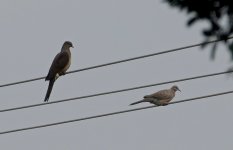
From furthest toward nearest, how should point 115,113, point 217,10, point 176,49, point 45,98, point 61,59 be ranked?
1. point 61,59
2. point 45,98
3. point 115,113
4. point 176,49
5. point 217,10

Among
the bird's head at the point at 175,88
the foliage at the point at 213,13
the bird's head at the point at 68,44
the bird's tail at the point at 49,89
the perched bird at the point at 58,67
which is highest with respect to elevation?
the bird's head at the point at 175,88

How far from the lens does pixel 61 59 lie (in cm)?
1384

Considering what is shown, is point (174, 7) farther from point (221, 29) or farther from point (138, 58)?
point (138, 58)

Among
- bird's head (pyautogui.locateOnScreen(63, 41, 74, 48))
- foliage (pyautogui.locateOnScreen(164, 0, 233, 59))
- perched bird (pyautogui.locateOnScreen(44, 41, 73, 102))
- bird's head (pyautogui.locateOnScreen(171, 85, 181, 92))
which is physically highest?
bird's head (pyautogui.locateOnScreen(171, 85, 181, 92))

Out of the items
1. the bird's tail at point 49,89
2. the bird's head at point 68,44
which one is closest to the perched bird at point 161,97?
the bird's head at point 68,44

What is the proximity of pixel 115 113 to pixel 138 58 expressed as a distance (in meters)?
0.89

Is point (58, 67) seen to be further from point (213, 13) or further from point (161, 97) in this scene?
point (213, 13)

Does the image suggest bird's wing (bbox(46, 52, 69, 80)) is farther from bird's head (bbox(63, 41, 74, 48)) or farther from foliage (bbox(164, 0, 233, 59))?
foliage (bbox(164, 0, 233, 59))

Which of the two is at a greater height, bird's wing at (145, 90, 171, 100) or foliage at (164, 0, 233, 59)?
bird's wing at (145, 90, 171, 100)

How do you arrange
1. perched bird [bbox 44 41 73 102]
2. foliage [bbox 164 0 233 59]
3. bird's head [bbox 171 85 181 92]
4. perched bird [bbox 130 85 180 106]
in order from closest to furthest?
foliage [bbox 164 0 233 59] → perched bird [bbox 44 41 73 102] → perched bird [bbox 130 85 180 106] → bird's head [bbox 171 85 181 92]

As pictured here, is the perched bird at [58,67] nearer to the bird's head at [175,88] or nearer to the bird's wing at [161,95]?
the bird's wing at [161,95]

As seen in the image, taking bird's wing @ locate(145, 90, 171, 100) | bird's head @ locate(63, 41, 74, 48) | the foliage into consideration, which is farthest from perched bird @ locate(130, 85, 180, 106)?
the foliage

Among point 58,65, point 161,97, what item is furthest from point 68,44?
point 161,97

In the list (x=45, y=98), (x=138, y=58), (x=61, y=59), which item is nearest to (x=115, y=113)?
(x=138, y=58)
